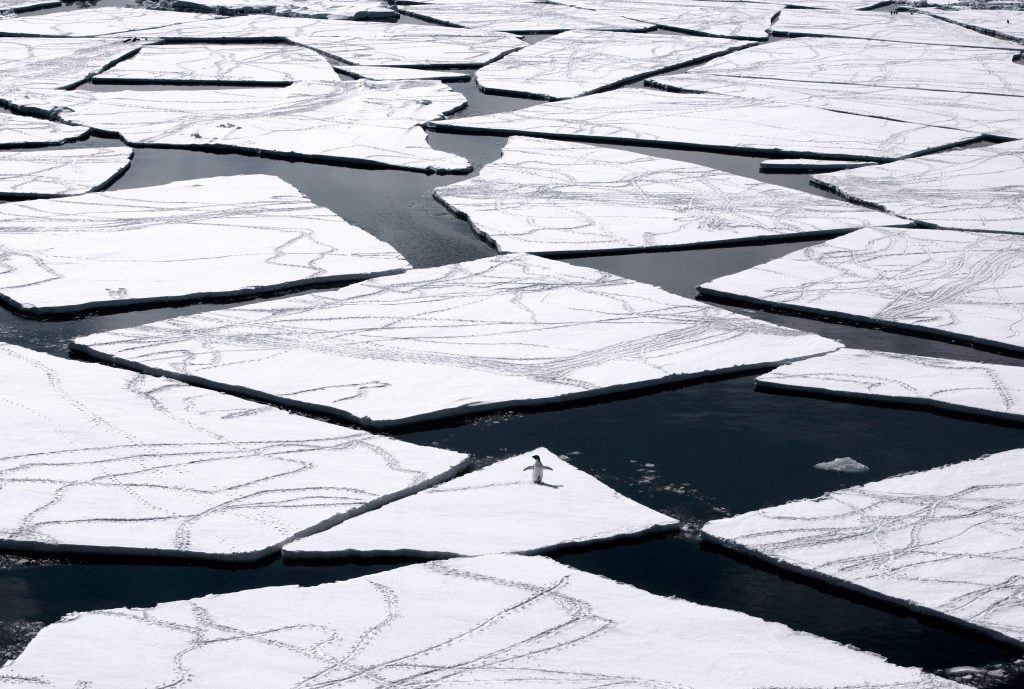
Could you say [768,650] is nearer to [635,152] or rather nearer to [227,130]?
[635,152]

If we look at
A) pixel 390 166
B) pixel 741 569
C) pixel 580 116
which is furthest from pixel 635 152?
pixel 741 569

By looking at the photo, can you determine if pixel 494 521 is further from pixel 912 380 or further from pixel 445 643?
pixel 912 380

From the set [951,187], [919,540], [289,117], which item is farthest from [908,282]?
[289,117]

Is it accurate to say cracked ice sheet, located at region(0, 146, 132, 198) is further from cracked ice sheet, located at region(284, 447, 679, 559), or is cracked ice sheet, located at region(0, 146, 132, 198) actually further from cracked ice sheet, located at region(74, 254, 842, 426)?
cracked ice sheet, located at region(284, 447, 679, 559)

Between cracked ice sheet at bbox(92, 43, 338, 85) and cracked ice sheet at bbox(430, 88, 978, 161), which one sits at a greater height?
cracked ice sheet at bbox(92, 43, 338, 85)

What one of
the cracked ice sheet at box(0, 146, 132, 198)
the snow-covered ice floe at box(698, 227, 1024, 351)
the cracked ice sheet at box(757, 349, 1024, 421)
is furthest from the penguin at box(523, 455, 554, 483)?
the cracked ice sheet at box(0, 146, 132, 198)
